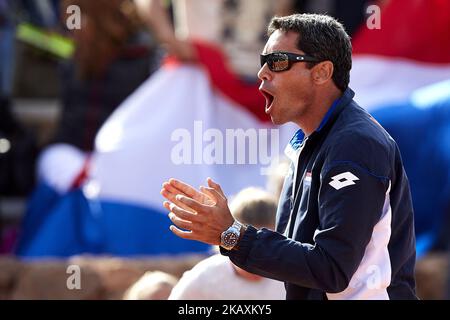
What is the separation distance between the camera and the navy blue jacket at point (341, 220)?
7.38 ft

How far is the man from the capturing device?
2.26 metres

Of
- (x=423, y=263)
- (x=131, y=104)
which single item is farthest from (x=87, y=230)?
(x=423, y=263)

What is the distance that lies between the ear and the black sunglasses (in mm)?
21

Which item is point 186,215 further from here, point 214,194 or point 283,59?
point 283,59

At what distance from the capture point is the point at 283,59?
2.41 meters

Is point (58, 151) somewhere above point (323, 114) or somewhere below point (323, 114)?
below

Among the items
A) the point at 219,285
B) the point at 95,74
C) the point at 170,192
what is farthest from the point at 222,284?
the point at 95,74

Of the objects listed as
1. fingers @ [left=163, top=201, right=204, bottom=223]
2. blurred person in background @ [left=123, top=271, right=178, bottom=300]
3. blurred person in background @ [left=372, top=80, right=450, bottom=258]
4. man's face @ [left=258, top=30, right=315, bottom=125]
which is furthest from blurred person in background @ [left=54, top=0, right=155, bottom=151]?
fingers @ [left=163, top=201, right=204, bottom=223]

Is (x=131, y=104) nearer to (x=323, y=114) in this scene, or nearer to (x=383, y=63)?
(x=383, y=63)

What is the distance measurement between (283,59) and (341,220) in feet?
1.47

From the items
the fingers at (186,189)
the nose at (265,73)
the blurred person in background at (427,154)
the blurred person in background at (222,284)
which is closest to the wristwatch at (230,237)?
the fingers at (186,189)

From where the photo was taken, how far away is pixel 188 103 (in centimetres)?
593

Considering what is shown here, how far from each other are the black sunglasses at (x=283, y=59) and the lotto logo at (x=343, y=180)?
0.32 metres

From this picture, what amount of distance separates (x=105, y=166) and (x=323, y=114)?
3438mm
